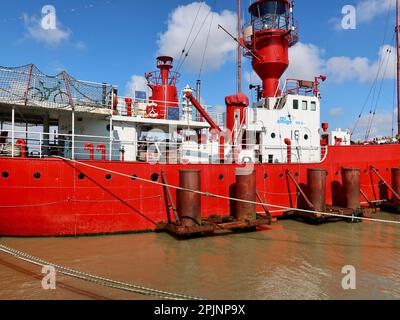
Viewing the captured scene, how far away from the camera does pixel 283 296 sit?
6012 mm

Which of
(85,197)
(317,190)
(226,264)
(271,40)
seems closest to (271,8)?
(271,40)

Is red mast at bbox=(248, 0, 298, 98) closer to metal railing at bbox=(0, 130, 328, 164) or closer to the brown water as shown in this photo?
metal railing at bbox=(0, 130, 328, 164)

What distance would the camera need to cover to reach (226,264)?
25.5 ft

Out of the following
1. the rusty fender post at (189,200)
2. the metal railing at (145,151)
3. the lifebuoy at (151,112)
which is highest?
the lifebuoy at (151,112)

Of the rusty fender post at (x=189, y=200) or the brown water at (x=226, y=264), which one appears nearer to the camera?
the brown water at (x=226, y=264)

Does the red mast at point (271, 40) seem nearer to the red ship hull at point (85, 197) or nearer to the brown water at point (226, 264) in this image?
the red ship hull at point (85, 197)

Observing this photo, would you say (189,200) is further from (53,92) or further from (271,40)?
(271,40)

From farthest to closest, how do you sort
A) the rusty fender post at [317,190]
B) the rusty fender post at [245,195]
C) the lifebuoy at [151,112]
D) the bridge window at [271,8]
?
1. the bridge window at [271,8]
2. the lifebuoy at [151,112]
3. the rusty fender post at [317,190]
4. the rusty fender post at [245,195]

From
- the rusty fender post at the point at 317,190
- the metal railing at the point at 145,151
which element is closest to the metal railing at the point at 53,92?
the metal railing at the point at 145,151

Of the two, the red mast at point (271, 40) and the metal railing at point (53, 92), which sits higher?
the red mast at point (271, 40)

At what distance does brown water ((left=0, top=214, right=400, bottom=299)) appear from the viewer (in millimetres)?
6180

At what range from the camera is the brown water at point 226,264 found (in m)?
6.18
